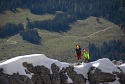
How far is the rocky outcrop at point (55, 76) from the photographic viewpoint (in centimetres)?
5025

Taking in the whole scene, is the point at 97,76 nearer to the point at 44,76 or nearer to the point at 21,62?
the point at 44,76

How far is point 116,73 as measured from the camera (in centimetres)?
5828

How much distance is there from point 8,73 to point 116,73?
16.6 meters

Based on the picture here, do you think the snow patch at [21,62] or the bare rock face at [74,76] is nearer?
the snow patch at [21,62]

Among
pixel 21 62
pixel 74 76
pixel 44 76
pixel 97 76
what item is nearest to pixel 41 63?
pixel 44 76

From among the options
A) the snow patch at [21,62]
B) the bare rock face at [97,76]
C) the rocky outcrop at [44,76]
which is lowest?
the bare rock face at [97,76]

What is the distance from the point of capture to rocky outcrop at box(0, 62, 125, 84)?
165 ft

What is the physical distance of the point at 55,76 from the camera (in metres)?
53.7

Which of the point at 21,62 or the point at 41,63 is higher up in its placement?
the point at 21,62

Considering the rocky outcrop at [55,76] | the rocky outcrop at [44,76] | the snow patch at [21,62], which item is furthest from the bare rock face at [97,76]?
the snow patch at [21,62]

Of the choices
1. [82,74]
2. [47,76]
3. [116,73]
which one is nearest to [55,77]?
[47,76]

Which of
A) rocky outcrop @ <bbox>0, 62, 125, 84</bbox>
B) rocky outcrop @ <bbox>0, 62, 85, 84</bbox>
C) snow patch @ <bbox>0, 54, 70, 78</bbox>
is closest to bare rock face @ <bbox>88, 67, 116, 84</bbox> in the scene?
rocky outcrop @ <bbox>0, 62, 125, 84</bbox>

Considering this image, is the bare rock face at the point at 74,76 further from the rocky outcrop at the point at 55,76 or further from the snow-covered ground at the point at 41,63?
the snow-covered ground at the point at 41,63

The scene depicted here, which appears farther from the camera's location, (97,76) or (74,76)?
(97,76)
